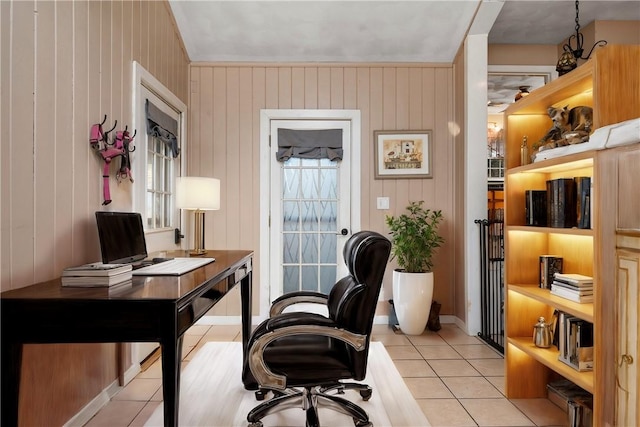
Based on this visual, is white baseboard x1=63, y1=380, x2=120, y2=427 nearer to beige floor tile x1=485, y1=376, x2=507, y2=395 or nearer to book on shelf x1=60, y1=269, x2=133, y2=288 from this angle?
book on shelf x1=60, y1=269, x2=133, y2=288

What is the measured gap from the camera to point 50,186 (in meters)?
1.87

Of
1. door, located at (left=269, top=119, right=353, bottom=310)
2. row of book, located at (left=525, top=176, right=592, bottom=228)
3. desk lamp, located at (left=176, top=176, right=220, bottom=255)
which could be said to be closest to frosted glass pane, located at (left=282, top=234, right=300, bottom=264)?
door, located at (left=269, top=119, right=353, bottom=310)

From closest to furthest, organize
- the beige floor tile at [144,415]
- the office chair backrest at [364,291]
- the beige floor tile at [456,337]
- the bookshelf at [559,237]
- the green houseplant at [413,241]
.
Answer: the bookshelf at [559,237], the office chair backrest at [364,291], the beige floor tile at [144,415], the beige floor tile at [456,337], the green houseplant at [413,241]

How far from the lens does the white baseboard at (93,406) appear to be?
2.06 metres

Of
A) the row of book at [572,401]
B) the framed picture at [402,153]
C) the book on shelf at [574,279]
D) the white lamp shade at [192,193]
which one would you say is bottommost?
the row of book at [572,401]

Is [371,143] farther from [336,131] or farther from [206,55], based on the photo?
[206,55]

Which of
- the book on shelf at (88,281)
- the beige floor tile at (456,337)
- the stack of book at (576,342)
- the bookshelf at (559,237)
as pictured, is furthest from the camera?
the beige floor tile at (456,337)

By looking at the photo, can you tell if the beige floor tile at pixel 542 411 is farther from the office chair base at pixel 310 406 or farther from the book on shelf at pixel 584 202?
the book on shelf at pixel 584 202

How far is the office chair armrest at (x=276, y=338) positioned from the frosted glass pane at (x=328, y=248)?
239cm

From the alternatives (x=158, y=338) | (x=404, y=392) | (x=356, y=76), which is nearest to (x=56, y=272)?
(x=158, y=338)

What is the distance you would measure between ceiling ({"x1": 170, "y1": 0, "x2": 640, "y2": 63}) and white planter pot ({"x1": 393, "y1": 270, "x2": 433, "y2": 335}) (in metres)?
2.18

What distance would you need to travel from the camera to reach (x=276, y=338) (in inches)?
67.9

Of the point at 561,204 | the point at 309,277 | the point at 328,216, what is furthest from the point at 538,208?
the point at 309,277

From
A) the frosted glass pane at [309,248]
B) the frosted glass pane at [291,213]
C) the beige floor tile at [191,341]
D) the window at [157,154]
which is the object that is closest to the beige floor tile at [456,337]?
the frosted glass pane at [309,248]
